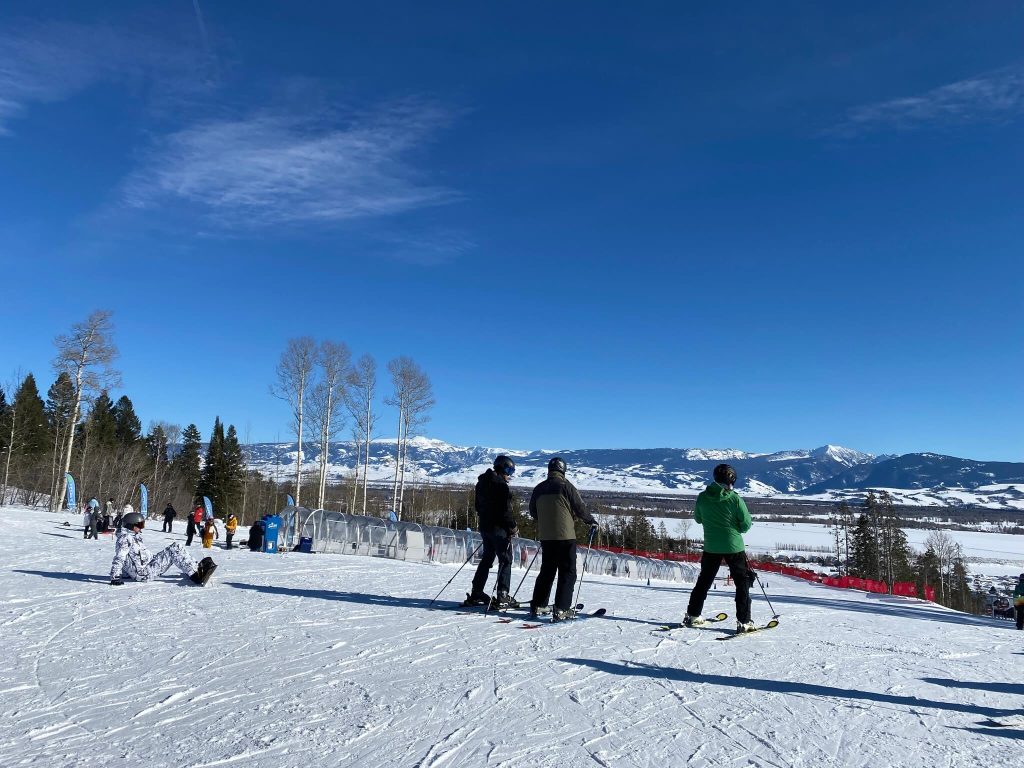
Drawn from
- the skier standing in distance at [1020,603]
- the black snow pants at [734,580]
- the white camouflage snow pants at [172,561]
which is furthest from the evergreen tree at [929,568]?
the white camouflage snow pants at [172,561]

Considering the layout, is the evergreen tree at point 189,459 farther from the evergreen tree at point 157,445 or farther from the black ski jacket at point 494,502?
the black ski jacket at point 494,502

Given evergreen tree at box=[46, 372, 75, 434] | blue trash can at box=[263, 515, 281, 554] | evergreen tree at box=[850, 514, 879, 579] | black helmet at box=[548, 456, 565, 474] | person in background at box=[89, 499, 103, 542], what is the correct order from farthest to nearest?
evergreen tree at box=[850, 514, 879, 579], evergreen tree at box=[46, 372, 75, 434], person in background at box=[89, 499, 103, 542], blue trash can at box=[263, 515, 281, 554], black helmet at box=[548, 456, 565, 474]

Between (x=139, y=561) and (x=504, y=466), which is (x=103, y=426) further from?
(x=504, y=466)

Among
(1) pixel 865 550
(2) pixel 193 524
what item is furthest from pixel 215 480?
(1) pixel 865 550

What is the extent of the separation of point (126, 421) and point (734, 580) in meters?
89.1

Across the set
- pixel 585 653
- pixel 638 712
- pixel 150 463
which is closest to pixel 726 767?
pixel 638 712

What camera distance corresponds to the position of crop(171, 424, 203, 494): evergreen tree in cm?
7894

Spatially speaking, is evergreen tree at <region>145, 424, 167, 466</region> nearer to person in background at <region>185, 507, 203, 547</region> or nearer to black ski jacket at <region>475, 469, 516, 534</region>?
person in background at <region>185, 507, 203, 547</region>

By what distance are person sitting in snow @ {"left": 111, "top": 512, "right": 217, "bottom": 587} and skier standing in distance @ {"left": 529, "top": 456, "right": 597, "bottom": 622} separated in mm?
5383

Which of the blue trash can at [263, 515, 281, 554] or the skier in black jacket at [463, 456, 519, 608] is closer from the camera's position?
the skier in black jacket at [463, 456, 519, 608]

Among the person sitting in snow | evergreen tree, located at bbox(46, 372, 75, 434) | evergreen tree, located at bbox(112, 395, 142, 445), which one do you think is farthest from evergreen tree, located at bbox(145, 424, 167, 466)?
the person sitting in snow

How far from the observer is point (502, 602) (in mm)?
8047

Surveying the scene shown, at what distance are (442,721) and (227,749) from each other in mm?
1163

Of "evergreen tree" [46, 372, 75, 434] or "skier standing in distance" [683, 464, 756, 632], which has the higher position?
"evergreen tree" [46, 372, 75, 434]
